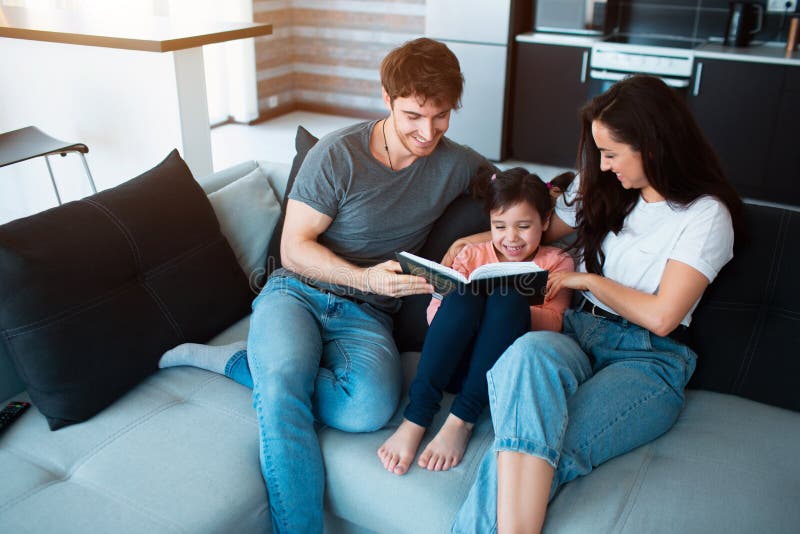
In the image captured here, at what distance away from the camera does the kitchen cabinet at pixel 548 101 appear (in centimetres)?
470

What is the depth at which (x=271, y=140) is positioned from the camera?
5508 mm

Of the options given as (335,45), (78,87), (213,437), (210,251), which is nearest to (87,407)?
(213,437)

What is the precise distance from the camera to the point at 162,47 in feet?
8.84

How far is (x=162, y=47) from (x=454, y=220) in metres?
1.35

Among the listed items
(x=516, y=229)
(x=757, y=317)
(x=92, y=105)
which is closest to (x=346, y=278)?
(x=516, y=229)

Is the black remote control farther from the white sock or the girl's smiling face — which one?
the girl's smiling face

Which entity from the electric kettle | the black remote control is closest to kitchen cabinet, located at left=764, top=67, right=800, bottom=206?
the electric kettle

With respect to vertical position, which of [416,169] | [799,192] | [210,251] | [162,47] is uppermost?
[162,47]

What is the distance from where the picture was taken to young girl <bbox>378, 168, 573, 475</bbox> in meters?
1.64

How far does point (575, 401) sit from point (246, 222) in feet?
3.73

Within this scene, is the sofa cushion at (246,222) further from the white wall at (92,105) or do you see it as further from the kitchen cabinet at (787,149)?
the kitchen cabinet at (787,149)

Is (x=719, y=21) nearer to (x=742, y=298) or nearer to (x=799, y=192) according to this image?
(x=799, y=192)

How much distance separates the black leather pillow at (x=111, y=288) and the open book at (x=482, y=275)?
0.61 metres

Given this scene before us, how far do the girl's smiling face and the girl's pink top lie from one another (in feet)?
0.13
